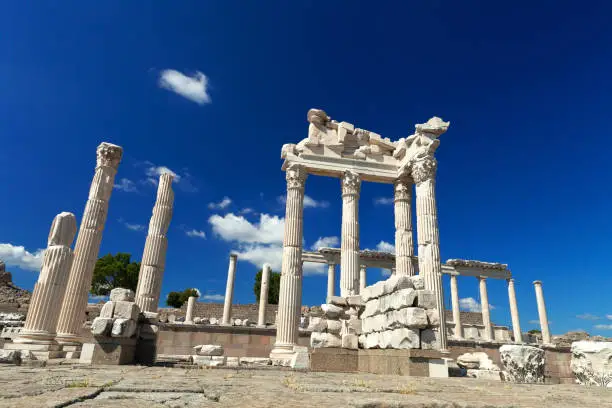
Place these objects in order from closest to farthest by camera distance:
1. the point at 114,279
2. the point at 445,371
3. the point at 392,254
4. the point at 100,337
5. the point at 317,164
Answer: the point at 445,371
the point at 100,337
the point at 317,164
the point at 392,254
the point at 114,279

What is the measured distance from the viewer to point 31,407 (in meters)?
2.53

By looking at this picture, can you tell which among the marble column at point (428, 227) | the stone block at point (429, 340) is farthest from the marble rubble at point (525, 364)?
the marble column at point (428, 227)

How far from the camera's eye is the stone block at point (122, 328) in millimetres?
8688

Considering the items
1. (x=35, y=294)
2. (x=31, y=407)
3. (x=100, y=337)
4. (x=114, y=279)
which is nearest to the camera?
(x=31, y=407)

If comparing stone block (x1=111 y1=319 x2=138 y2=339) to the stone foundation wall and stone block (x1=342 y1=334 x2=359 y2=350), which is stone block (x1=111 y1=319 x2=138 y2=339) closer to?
stone block (x1=342 y1=334 x2=359 y2=350)

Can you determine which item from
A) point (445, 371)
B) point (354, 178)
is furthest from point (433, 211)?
point (445, 371)

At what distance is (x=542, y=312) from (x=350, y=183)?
26.4 metres

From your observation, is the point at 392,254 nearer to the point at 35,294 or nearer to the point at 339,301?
the point at 339,301

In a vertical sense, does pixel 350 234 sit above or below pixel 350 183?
below

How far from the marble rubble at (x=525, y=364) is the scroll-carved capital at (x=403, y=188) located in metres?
10.4

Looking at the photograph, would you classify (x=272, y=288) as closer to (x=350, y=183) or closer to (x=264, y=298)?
(x=264, y=298)

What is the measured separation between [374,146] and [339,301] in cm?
1000

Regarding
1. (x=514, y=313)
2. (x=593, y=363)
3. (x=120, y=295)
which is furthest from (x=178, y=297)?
(x=593, y=363)

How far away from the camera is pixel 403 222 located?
18625 millimetres
